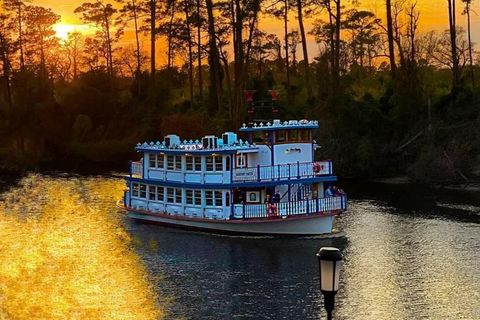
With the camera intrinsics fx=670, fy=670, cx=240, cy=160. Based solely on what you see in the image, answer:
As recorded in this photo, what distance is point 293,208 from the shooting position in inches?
1251

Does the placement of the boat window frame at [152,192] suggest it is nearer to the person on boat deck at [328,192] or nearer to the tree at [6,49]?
the person on boat deck at [328,192]

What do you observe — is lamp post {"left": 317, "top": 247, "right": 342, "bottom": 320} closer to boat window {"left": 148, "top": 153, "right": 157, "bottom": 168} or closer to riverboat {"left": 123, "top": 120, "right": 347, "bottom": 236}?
riverboat {"left": 123, "top": 120, "right": 347, "bottom": 236}

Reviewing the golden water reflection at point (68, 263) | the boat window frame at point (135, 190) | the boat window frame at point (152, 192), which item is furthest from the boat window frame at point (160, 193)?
the golden water reflection at point (68, 263)

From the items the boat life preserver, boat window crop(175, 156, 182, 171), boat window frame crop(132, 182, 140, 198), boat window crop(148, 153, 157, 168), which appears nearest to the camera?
the boat life preserver

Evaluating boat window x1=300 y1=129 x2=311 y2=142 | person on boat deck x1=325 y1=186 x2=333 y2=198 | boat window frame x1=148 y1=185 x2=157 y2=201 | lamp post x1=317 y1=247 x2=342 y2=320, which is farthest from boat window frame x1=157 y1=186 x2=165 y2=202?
lamp post x1=317 y1=247 x2=342 y2=320

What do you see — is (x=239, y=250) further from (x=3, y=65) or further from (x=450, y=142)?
(x=3, y=65)

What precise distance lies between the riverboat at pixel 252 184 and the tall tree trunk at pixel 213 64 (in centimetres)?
2861

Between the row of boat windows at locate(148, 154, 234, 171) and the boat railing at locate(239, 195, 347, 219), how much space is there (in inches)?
101

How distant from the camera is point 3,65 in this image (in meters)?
80.0

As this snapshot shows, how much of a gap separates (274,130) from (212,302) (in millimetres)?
12660

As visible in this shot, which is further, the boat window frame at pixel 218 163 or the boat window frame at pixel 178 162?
the boat window frame at pixel 178 162

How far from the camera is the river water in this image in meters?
Answer: 21.9

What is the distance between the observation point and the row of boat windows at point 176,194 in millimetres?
33469

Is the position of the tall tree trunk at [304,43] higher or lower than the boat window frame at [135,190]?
higher
